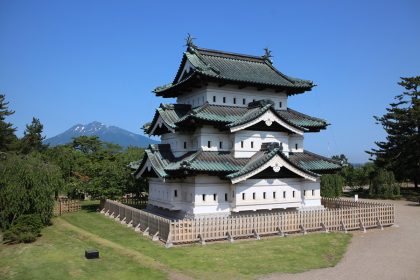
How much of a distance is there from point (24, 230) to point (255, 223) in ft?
45.8

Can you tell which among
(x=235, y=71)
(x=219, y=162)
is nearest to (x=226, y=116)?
(x=219, y=162)

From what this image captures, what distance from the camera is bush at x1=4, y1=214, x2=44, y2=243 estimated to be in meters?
22.0

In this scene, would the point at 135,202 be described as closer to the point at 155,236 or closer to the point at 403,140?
the point at 155,236

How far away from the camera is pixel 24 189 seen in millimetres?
25500

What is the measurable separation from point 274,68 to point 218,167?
40.6ft

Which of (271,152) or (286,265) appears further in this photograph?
(271,152)

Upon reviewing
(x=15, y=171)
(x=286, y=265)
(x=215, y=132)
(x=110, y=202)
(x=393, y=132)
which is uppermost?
(x=393, y=132)

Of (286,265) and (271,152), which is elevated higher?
(271,152)

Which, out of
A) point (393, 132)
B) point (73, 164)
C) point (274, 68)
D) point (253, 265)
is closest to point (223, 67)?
point (274, 68)

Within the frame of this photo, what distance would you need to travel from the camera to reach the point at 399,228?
1110 inches

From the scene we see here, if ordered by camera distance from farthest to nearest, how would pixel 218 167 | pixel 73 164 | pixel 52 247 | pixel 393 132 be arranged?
pixel 393 132, pixel 73 164, pixel 218 167, pixel 52 247

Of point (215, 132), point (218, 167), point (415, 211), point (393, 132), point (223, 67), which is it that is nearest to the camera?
point (218, 167)

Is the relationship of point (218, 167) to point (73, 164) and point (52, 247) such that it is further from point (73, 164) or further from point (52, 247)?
point (73, 164)

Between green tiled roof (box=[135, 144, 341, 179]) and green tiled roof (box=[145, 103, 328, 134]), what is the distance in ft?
7.80
